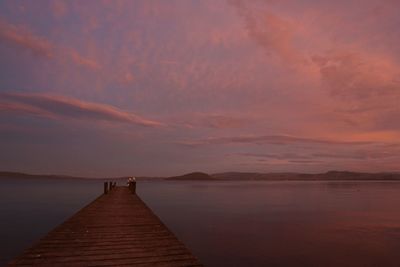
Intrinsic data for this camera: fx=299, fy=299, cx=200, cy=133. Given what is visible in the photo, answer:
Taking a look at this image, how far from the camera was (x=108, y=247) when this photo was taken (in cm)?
882

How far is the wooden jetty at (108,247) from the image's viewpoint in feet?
24.5

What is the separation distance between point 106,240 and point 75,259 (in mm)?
2107

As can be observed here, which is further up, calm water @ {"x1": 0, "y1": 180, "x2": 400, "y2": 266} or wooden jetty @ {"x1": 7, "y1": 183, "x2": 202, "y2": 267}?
wooden jetty @ {"x1": 7, "y1": 183, "x2": 202, "y2": 267}

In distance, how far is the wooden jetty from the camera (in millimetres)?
7453

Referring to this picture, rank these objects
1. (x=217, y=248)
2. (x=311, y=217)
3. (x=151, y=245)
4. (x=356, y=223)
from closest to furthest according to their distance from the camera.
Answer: (x=151, y=245), (x=217, y=248), (x=356, y=223), (x=311, y=217)

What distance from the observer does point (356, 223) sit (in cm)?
2692

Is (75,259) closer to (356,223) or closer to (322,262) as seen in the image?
(322,262)

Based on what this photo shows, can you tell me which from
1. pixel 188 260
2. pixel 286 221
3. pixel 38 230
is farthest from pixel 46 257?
pixel 286 221

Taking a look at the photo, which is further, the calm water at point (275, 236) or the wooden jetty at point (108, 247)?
the calm water at point (275, 236)

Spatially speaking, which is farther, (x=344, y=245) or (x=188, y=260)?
(x=344, y=245)

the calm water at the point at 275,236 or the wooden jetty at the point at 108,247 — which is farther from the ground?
the wooden jetty at the point at 108,247

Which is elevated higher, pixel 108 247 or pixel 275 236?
pixel 108 247

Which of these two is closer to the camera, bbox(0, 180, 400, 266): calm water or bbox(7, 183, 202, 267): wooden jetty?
bbox(7, 183, 202, 267): wooden jetty

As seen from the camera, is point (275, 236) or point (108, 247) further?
point (275, 236)
